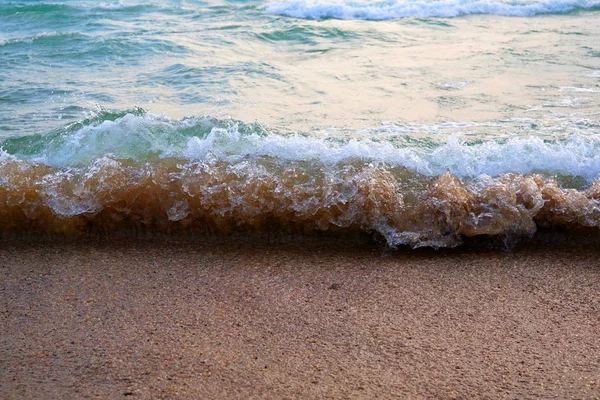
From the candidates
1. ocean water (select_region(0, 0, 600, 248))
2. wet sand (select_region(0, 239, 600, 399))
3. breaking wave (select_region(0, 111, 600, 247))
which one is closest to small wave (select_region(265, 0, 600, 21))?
ocean water (select_region(0, 0, 600, 248))

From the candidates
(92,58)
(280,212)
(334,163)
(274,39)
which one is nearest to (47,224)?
(280,212)

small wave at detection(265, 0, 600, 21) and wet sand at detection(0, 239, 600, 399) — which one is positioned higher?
small wave at detection(265, 0, 600, 21)

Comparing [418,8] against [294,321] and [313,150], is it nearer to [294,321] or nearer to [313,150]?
[313,150]

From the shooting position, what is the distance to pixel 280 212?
12.4ft

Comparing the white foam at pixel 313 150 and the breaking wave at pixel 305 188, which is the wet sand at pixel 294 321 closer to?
the breaking wave at pixel 305 188

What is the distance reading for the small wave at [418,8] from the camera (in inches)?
452

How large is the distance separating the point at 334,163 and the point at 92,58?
4.89 m

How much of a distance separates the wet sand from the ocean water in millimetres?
211

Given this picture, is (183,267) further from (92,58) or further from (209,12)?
(209,12)

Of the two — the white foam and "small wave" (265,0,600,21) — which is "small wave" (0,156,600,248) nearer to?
the white foam

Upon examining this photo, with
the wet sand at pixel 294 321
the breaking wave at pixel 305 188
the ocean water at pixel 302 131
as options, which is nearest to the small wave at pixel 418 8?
the ocean water at pixel 302 131

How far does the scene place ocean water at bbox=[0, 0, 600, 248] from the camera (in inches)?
148

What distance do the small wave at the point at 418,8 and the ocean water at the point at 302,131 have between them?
63.1 inches

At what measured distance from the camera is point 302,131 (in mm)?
5164
